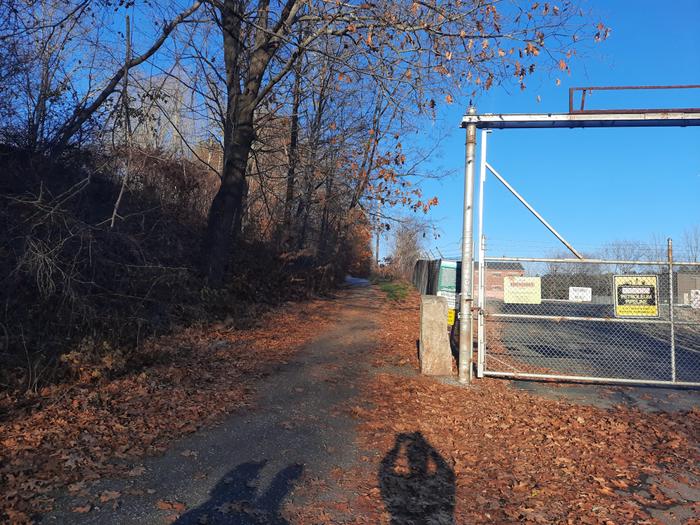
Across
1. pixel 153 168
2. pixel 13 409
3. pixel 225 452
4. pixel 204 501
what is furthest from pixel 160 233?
pixel 204 501

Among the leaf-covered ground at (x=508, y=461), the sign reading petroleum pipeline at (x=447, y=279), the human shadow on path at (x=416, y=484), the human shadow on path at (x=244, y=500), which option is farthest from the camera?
the sign reading petroleum pipeline at (x=447, y=279)

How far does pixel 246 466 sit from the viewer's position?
4891 millimetres

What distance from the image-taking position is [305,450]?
539 cm

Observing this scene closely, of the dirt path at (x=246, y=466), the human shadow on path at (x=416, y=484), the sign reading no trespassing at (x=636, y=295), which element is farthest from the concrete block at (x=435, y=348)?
the human shadow on path at (x=416, y=484)

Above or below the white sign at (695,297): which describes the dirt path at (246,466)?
below

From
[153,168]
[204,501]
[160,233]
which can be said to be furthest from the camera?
[153,168]

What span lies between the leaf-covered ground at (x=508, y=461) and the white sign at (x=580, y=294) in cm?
161

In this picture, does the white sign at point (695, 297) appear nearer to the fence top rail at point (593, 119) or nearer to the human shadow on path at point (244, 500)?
the fence top rail at point (593, 119)

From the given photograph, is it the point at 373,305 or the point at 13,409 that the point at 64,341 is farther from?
the point at 373,305

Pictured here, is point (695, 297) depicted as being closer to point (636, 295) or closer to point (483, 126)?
point (636, 295)

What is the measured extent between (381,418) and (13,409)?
13.0 feet

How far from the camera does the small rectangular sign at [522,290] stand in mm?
8250

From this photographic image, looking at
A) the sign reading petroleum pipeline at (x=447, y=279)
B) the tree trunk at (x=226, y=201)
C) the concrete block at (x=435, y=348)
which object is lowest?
the concrete block at (x=435, y=348)

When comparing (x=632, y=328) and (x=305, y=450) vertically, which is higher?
(x=632, y=328)
